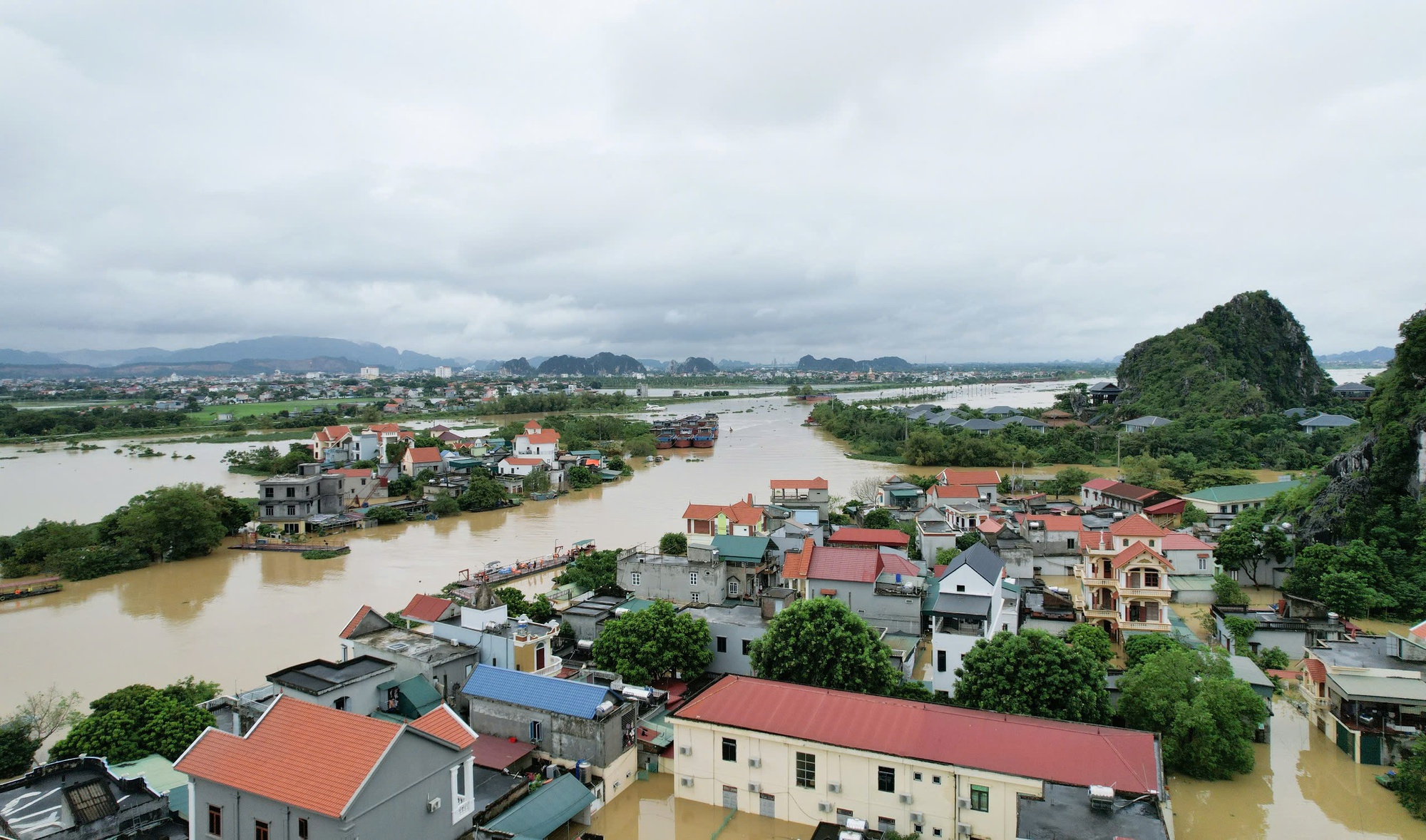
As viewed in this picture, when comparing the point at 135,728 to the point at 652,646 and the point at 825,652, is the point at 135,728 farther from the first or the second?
the point at 825,652

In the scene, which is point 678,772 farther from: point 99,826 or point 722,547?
point 722,547

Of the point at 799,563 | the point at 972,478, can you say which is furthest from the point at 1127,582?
the point at 972,478

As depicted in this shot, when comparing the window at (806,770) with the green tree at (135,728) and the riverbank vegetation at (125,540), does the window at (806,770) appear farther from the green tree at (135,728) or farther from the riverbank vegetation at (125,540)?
the riverbank vegetation at (125,540)

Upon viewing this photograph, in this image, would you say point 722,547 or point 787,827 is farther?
point 722,547

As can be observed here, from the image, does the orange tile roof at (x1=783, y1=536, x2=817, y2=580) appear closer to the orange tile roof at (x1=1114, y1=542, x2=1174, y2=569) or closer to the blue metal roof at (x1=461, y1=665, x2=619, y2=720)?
the blue metal roof at (x1=461, y1=665, x2=619, y2=720)

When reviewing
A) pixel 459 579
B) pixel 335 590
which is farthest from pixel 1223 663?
pixel 335 590

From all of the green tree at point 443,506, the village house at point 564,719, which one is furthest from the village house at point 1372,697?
the green tree at point 443,506

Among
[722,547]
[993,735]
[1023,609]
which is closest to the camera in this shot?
[993,735]
